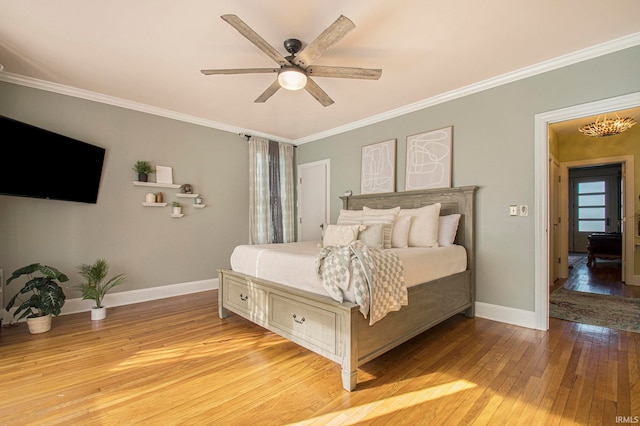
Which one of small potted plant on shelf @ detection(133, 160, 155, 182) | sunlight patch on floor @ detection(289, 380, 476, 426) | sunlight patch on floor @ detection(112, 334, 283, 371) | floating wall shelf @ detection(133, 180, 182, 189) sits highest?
small potted plant on shelf @ detection(133, 160, 155, 182)

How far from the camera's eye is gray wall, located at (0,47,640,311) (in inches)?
115

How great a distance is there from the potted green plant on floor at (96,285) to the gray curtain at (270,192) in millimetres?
2056

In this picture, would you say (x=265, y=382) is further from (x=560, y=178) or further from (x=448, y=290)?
(x=560, y=178)

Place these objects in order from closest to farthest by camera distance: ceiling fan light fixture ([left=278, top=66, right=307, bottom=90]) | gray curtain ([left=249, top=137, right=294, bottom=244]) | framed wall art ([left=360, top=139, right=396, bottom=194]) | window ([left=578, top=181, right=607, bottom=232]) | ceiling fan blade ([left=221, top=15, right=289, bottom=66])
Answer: ceiling fan blade ([left=221, top=15, right=289, bottom=66]) → ceiling fan light fixture ([left=278, top=66, right=307, bottom=90]) → framed wall art ([left=360, top=139, right=396, bottom=194]) → gray curtain ([left=249, top=137, right=294, bottom=244]) → window ([left=578, top=181, right=607, bottom=232])

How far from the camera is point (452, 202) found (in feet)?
11.1

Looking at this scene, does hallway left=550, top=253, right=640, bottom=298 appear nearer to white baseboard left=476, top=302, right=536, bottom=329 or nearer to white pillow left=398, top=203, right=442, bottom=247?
white baseboard left=476, top=302, right=536, bottom=329

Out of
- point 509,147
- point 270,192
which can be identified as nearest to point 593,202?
point 509,147

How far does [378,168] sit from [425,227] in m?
1.37

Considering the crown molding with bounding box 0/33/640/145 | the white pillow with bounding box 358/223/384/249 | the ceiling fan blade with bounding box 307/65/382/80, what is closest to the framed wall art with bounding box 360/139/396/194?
the crown molding with bounding box 0/33/640/145

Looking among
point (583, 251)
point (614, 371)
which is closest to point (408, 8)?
point (614, 371)

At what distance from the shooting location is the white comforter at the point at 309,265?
7.44 ft

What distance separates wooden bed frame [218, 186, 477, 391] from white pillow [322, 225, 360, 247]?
0.81m

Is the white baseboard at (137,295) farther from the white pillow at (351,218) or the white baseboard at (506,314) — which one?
the white baseboard at (506,314)

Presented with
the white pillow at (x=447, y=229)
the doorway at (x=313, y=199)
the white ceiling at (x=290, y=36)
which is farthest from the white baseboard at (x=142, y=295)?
the white pillow at (x=447, y=229)
